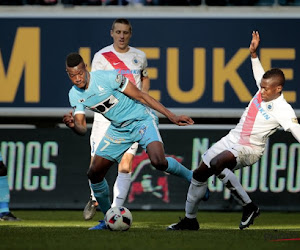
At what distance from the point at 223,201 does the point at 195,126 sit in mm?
1089

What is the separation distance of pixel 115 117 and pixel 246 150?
1268 millimetres

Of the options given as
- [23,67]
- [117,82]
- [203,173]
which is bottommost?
[203,173]

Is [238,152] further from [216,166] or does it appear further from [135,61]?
[135,61]

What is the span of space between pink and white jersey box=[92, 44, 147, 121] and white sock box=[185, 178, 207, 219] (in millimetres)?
1594

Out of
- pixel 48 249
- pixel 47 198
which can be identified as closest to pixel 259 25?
pixel 47 198

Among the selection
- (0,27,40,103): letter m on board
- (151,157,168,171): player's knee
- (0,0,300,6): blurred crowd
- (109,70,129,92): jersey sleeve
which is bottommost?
(151,157,168,171): player's knee

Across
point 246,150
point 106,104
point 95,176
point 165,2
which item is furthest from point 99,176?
point 165,2

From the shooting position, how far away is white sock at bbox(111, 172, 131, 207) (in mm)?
9273

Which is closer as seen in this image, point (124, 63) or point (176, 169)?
point (176, 169)

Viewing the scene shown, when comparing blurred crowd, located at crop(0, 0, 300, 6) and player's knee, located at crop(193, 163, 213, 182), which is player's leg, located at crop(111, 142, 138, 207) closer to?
player's knee, located at crop(193, 163, 213, 182)

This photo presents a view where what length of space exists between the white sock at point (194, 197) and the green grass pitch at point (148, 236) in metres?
0.24

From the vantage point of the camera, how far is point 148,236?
7.97m

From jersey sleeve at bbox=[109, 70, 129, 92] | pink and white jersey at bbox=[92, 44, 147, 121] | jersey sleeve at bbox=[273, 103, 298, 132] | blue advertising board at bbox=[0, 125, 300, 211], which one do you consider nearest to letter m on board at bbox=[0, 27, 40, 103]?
blue advertising board at bbox=[0, 125, 300, 211]

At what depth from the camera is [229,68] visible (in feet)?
45.2
